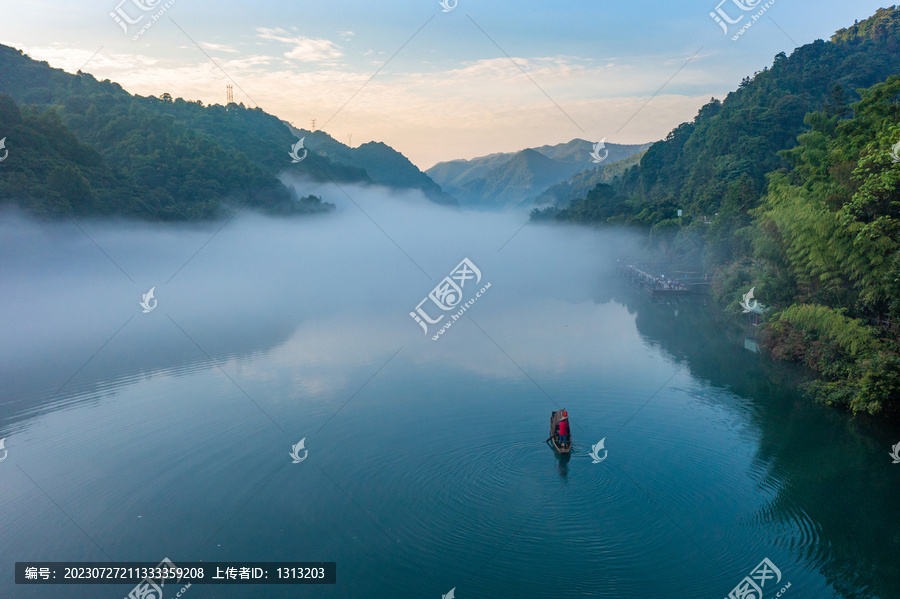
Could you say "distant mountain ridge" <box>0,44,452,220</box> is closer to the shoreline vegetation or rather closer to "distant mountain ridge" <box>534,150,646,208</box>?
the shoreline vegetation

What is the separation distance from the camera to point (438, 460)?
15.3 metres

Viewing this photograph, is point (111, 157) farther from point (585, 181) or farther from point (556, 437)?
point (585, 181)

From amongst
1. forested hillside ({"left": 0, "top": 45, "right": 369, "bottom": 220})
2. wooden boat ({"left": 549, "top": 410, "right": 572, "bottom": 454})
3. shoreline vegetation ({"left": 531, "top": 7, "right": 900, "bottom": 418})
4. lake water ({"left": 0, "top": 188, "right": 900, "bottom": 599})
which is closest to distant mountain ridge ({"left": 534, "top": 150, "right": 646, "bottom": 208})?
forested hillside ({"left": 0, "top": 45, "right": 369, "bottom": 220})

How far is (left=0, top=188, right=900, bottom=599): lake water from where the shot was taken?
11102 mm

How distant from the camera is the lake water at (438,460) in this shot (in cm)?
1110

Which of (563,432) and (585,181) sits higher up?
(585,181)

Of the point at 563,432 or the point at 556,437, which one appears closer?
the point at 563,432

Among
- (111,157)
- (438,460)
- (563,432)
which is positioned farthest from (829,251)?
(111,157)

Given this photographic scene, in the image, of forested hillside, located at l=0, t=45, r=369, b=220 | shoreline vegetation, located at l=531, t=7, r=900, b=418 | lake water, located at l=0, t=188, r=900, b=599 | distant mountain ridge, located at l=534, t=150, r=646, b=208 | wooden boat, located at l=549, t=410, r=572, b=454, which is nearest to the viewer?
lake water, located at l=0, t=188, r=900, b=599

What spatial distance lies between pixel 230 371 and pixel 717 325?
2830cm

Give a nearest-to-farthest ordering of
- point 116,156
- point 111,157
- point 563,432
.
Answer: point 563,432
point 111,157
point 116,156

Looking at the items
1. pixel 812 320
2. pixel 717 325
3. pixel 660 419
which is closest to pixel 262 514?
pixel 660 419

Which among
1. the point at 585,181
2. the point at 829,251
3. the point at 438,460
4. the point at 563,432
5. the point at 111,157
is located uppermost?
the point at 585,181

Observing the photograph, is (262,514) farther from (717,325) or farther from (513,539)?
(717,325)
